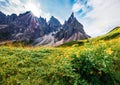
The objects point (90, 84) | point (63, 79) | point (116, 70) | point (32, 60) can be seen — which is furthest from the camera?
point (32, 60)

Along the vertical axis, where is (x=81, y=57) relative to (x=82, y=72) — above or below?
above

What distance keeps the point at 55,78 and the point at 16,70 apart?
8.36 ft

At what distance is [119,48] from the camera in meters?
11.9

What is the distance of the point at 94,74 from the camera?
28.1 ft

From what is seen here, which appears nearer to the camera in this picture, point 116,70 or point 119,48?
point 116,70

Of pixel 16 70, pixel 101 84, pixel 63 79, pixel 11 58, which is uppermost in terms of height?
pixel 11 58

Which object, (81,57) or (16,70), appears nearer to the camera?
(81,57)

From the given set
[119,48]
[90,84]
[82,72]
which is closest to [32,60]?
[82,72]

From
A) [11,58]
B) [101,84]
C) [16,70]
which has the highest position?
[11,58]

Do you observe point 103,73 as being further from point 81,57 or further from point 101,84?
point 81,57

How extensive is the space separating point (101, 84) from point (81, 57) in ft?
4.96

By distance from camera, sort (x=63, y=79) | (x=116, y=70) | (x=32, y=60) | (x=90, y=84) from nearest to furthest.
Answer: (x=90, y=84) < (x=63, y=79) < (x=116, y=70) < (x=32, y=60)

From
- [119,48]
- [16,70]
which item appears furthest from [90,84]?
[119,48]

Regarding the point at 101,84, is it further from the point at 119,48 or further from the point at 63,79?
the point at 119,48
